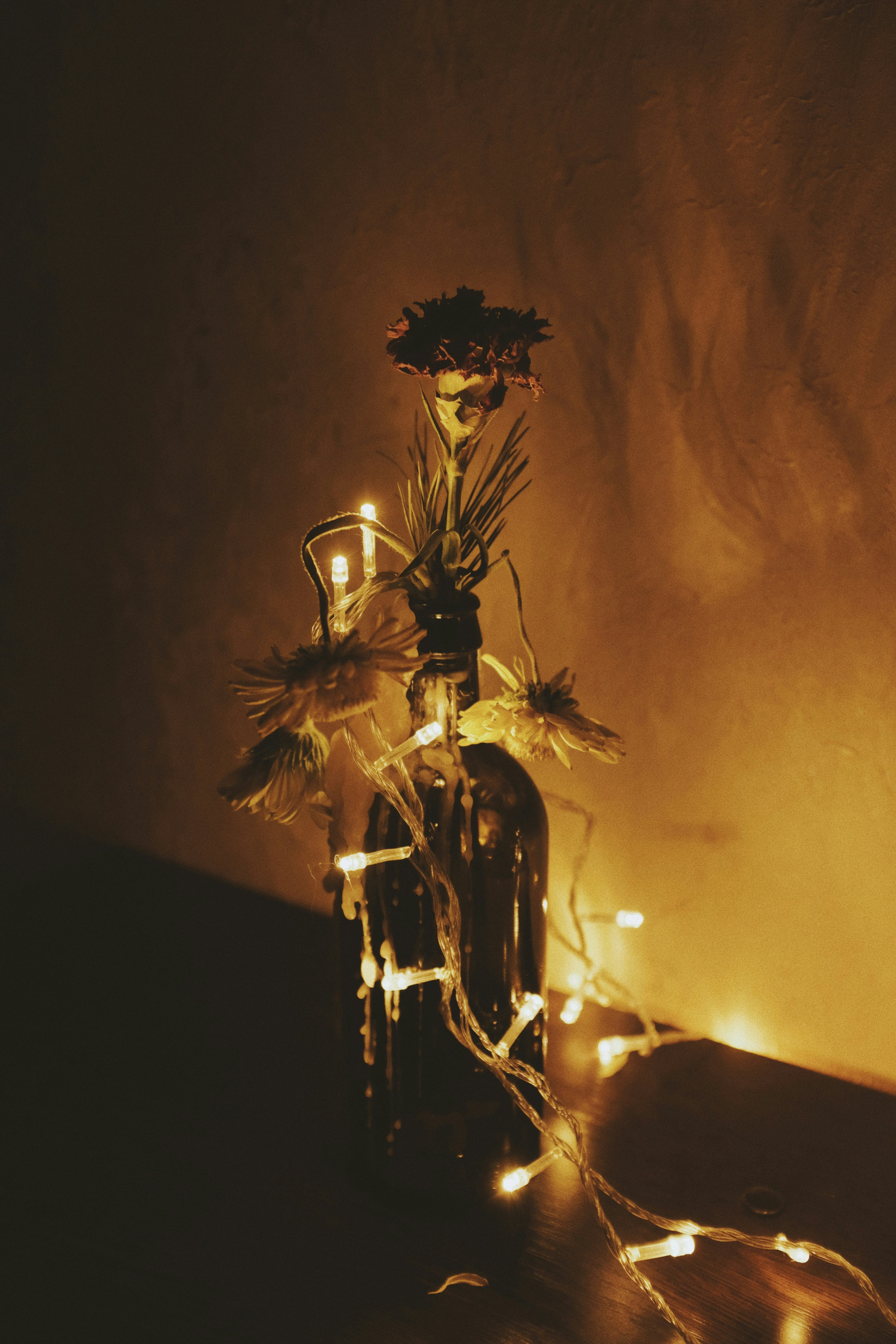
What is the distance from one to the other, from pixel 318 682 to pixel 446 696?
0.40ft

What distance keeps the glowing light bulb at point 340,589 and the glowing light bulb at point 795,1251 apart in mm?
461

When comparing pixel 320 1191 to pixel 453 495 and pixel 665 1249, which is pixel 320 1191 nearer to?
pixel 665 1249

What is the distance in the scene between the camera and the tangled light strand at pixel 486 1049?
23.6 inches

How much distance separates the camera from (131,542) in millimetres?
1128

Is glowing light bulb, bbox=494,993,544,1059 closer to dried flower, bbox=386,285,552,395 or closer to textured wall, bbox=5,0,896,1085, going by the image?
textured wall, bbox=5,0,896,1085

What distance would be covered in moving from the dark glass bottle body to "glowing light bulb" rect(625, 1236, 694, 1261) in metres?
0.10

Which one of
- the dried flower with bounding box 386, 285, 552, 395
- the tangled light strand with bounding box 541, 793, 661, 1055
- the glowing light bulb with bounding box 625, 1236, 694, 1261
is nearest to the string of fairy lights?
the glowing light bulb with bounding box 625, 1236, 694, 1261

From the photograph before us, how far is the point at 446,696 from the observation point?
2.10 feet

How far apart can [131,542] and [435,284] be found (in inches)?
18.6

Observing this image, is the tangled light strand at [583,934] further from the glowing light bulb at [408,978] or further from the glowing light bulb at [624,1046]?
the glowing light bulb at [408,978]

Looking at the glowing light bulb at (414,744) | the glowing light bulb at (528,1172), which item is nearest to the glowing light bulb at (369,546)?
the glowing light bulb at (414,744)

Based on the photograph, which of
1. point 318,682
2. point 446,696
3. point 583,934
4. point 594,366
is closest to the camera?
point 318,682

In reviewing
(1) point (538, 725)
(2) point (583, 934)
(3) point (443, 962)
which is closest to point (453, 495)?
(1) point (538, 725)

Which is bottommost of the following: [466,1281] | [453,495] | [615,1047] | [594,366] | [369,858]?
[466,1281]
